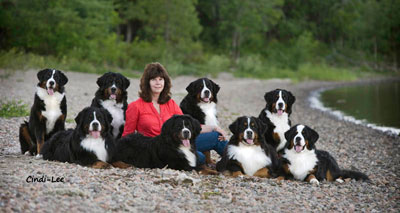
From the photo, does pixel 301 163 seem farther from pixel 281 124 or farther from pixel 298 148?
pixel 281 124

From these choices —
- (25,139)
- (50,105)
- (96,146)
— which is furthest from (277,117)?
(25,139)

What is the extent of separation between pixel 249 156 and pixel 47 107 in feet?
9.41

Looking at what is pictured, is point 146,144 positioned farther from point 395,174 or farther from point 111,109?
point 395,174

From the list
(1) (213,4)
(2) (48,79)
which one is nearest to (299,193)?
(2) (48,79)

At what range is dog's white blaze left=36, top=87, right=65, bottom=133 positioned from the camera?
21.6 ft

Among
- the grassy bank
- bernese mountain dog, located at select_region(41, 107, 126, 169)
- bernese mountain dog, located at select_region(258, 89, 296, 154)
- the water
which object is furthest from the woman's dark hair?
the grassy bank

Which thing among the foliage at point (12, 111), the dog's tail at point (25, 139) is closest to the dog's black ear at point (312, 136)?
the dog's tail at point (25, 139)

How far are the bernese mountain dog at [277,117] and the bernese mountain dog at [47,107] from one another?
291 cm

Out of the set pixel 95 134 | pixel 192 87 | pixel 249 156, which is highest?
pixel 192 87

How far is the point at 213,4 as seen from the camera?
1890 inches

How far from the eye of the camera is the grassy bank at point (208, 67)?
21.3 meters

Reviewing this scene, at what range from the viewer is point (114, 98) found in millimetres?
6539

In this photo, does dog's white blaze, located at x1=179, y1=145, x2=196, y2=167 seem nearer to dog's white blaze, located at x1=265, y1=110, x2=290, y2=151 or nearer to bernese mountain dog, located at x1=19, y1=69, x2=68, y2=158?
dog's white blaze, located at x1=265, y1=110, x2=290, y2=151

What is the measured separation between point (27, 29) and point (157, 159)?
71.3ft
